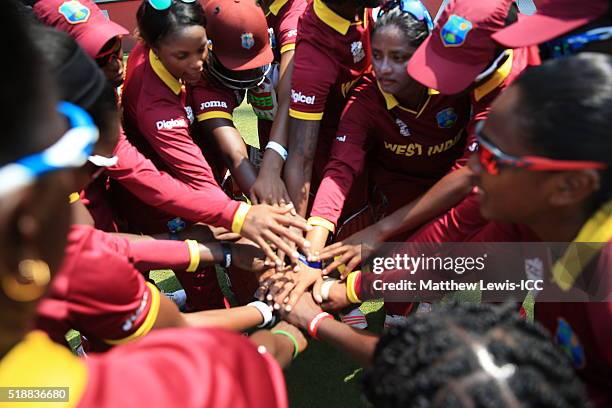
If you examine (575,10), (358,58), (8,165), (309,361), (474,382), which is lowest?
(309,361)

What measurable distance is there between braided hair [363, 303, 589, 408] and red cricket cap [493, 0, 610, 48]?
1.42m

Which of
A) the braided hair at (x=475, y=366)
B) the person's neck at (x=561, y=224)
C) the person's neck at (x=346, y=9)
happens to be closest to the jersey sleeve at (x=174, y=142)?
the person's neck at (x=346, y=9)

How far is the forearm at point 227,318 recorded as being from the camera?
8.00 ft

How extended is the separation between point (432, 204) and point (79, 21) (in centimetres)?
227

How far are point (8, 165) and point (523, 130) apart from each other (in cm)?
144

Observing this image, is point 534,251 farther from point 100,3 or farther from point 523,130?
point 100,3

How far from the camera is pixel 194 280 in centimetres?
372

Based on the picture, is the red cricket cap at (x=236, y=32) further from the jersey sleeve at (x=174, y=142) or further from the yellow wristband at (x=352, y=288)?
the yellow wristband at (x=352, y=288)

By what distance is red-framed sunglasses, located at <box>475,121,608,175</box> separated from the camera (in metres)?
1.63

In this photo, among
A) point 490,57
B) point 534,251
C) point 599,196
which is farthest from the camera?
point 490,57

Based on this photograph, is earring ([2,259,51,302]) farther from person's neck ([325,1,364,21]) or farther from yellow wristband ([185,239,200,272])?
person's neck ([325,1,364,21])

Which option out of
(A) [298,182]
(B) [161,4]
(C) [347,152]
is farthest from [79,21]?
(C) [347,152]

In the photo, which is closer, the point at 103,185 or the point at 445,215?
the point at 445,215

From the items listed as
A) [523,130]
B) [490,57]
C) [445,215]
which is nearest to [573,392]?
[523,130]
